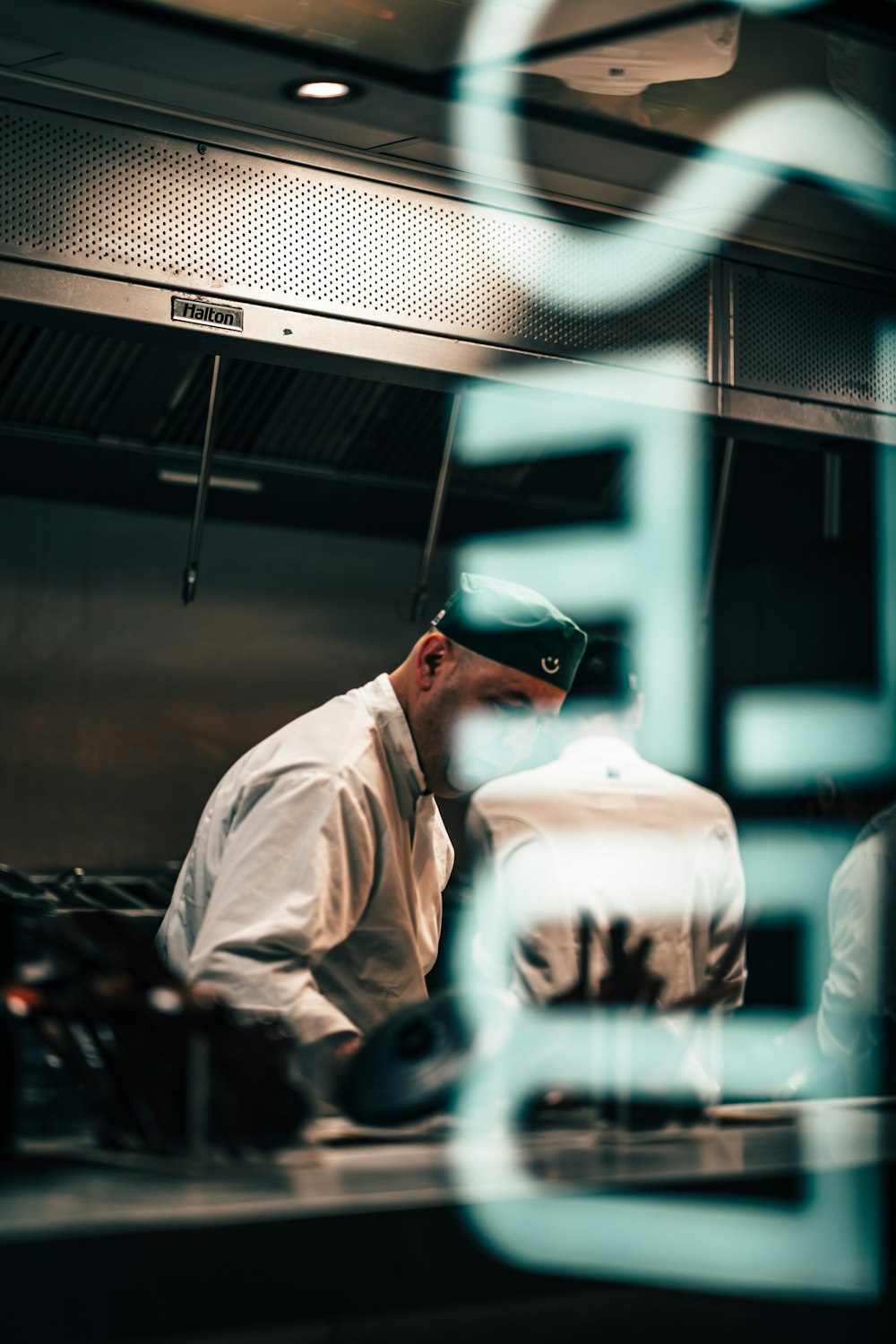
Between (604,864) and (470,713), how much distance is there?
2.21 feet

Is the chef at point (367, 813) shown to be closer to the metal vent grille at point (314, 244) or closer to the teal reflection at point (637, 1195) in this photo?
the teal reflection at point (637, 1195)

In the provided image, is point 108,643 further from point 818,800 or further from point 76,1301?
point 76,1301

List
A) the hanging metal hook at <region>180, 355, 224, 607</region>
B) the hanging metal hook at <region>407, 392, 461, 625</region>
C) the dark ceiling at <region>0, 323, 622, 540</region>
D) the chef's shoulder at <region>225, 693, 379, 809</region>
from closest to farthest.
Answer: the chef's shoulder at <region>225, 693, 379, 809</region>
the hanging metal hook at <region>180, 355, 224, 607</region>
the dark ceiling at <region>0, 323, 622, 540</region>
the hanging metal hook at <region>407, 392, 461, 625</region>

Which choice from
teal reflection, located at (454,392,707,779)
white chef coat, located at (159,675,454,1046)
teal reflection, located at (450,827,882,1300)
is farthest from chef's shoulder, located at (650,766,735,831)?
teal reflection, located at (454,392,707,779)

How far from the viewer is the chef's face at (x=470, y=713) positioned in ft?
7.17

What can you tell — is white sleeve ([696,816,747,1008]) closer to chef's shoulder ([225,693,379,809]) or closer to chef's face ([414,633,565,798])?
chef's face ([414,633,565,798])

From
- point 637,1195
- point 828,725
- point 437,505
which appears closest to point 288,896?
point 637,1195

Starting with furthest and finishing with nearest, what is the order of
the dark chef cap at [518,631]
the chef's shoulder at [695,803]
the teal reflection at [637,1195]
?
the chef's shoulder at [695,803]
the dark chef cap at [518,631]
the teal reflection at [637,1195]

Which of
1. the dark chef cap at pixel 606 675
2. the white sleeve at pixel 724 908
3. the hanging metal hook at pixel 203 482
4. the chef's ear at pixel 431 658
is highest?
the hanging metal hook at pixel 203 482

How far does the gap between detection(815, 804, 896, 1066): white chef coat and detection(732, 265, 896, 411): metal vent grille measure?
36.2 inches

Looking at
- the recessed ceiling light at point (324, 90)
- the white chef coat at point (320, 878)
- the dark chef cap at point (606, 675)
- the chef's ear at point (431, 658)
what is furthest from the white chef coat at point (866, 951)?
the recessed ceiling light at point (324, 90)

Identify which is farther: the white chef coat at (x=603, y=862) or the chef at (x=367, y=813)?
the white chef coat at (x=603, y=862)

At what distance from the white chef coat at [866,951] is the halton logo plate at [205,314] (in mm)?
1747

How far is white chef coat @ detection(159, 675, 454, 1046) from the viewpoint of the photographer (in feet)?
5.96
